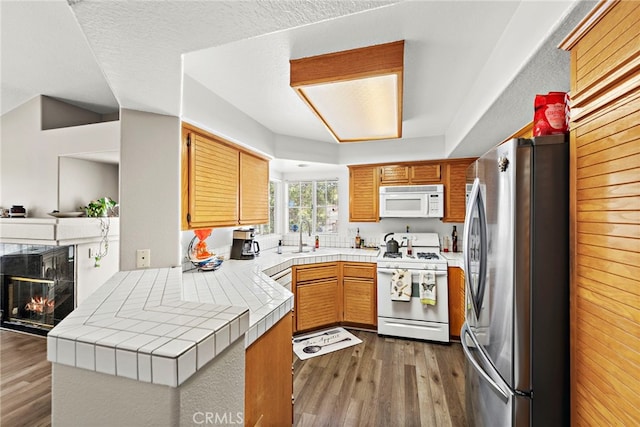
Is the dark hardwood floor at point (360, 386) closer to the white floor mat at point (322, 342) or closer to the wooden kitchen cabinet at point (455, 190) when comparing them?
the white floor mat at point (322, 342)

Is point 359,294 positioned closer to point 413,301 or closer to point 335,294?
point 335,294

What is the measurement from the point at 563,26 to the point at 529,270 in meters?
0.89

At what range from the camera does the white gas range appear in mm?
2916

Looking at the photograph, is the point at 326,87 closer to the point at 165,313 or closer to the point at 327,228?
the point at 165,313

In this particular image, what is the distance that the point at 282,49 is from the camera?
165 centimetres

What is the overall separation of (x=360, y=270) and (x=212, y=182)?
6.32 feet

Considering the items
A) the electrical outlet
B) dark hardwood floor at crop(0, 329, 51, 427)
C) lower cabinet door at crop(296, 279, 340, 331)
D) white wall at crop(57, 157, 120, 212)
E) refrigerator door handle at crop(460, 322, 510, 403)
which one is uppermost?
white wall at crop(57, 157, 120, 212)

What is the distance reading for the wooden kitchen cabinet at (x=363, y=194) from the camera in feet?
12.1

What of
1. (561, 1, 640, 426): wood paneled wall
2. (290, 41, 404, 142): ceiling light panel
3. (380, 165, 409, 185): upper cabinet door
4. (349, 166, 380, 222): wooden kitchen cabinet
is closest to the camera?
(561, 1, 640, 426): wood paneled wall

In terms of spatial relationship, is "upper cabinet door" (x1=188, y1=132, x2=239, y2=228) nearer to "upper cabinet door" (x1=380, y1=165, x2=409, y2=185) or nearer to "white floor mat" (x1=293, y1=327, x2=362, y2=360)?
"white floor mat" (x1=293, y1=327, x2=362, y2=360)

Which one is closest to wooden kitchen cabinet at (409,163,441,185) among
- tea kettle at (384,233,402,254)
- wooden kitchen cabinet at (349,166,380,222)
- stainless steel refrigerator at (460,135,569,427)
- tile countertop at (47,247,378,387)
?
wooden kitchen cabinet at (349,166,380,222)

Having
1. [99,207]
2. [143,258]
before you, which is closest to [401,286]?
[143,258]

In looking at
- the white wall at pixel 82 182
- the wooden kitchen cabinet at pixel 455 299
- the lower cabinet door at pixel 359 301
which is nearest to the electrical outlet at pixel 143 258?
the white wall at pixel 82 182

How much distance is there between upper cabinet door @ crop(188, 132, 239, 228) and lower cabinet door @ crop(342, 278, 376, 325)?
1.57 meters
